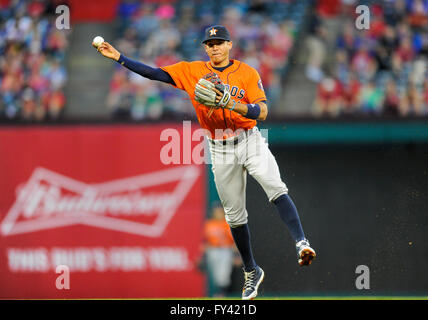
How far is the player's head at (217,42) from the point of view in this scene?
22.9 feet

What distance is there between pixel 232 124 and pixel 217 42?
759mm

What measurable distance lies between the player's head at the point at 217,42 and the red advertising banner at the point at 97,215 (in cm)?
487

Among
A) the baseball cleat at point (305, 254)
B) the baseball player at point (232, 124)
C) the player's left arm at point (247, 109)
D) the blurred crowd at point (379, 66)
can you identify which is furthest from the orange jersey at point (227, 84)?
the blurred crowd at point (379, 66)

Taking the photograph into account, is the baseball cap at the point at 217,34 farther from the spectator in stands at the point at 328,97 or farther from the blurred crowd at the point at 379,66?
the spectator in stands at the point at 328,97

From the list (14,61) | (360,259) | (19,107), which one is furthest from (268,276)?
(14,61)

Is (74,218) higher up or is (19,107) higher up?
(19,107)

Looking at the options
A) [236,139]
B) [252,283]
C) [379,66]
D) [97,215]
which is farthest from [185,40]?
[252,283]

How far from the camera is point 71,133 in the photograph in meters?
12.3

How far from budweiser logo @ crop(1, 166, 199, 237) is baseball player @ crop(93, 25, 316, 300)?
15.2 feet

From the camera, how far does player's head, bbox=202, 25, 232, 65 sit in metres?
6.99

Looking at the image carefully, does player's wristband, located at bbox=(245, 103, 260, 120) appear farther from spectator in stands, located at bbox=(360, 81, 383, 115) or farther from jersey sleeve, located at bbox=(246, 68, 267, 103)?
spectator in stands, located at bbox=(360, 81, 383, 115)

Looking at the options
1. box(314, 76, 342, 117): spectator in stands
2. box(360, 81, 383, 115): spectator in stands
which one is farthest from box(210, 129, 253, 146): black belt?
box(314, 76, 342, 117): spectator in stands

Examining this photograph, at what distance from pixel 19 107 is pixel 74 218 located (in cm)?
239

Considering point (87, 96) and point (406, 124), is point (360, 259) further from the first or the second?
point (87, 96)
